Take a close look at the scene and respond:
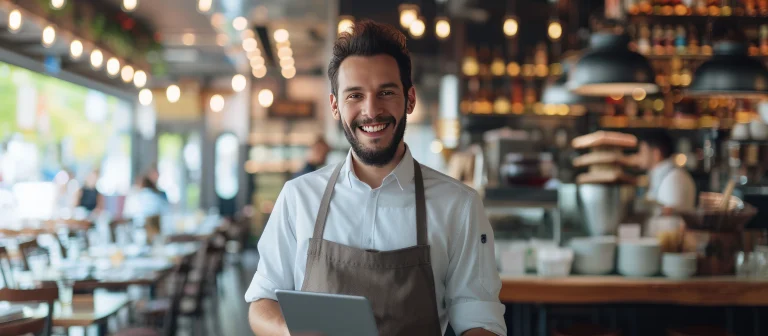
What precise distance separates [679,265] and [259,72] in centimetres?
1220

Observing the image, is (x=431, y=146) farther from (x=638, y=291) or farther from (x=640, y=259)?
(x=638, y=291)

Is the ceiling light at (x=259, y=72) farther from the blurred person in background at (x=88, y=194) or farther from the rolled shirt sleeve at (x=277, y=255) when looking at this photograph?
the rolled shirt sleeve at (x=277, y=255)

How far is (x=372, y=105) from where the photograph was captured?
189 cm

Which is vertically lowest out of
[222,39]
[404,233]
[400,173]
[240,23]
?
[404,233]

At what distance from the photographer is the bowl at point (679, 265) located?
391 centimetres

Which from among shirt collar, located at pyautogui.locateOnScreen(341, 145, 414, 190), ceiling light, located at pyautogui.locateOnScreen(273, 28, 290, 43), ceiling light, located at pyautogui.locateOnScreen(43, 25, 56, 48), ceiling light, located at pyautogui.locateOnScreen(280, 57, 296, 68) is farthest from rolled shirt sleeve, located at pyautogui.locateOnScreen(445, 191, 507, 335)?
ceiling light, located at pyautogui.locateOnScreen(280, 57, 296, 68)

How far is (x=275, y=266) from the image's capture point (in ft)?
6.77

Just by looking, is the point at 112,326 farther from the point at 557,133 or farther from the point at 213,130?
the point at 213,130

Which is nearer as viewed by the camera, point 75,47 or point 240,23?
point 75,47

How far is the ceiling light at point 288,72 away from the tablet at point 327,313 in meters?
13.3

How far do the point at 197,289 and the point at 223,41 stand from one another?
22.4 feet

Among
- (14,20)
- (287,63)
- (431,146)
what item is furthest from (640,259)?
(287,63)

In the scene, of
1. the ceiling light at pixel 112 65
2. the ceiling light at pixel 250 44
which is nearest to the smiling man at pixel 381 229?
the ceiling light at pixel 112 65

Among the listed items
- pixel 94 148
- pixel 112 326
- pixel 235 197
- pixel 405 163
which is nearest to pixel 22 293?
pixel 405 163
